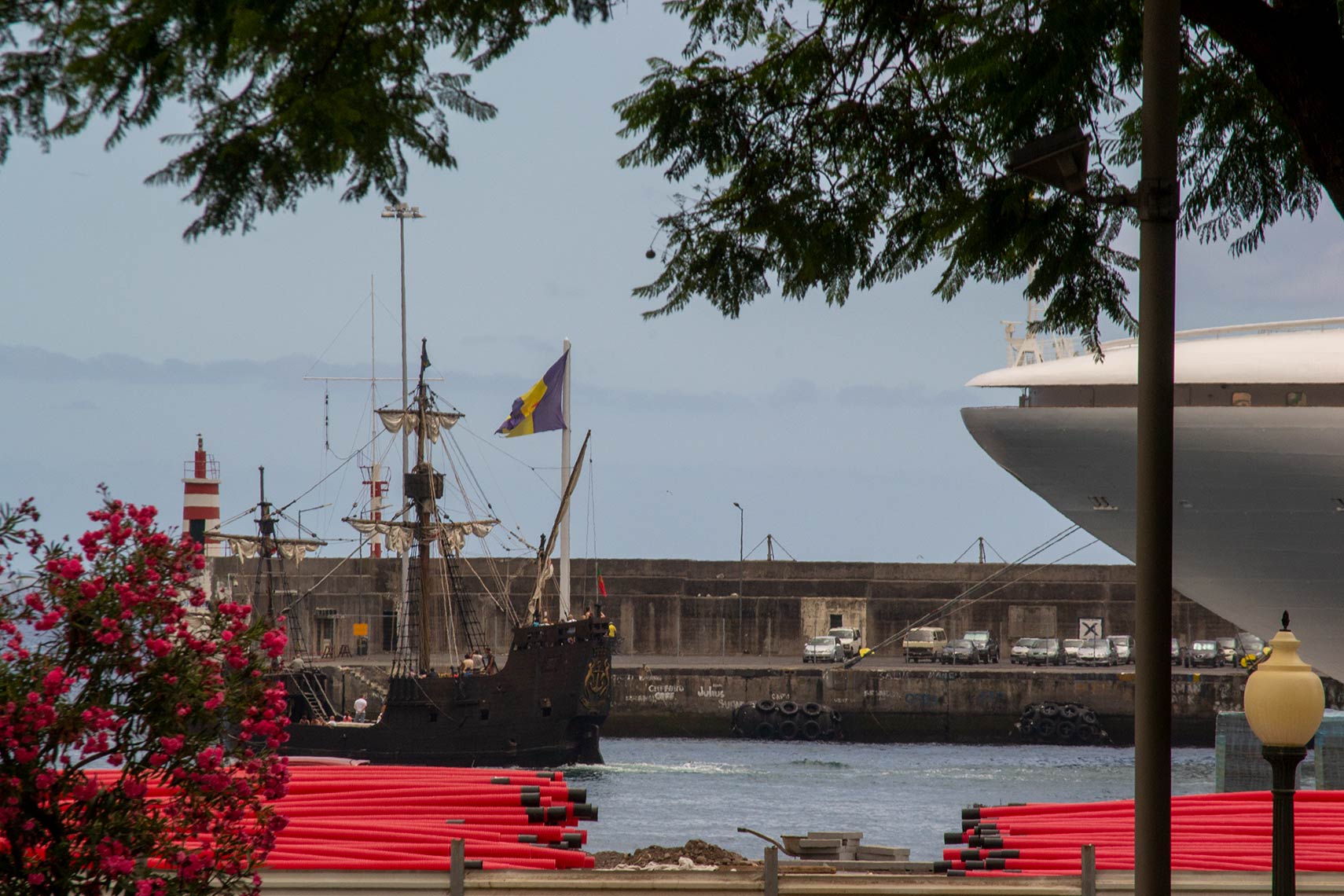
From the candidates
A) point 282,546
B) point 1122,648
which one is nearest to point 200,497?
point 282,546

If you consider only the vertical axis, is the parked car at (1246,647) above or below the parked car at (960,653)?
above

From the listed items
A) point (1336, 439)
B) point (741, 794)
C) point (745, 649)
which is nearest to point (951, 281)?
point (1336, 439)

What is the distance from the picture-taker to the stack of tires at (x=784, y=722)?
51.9m

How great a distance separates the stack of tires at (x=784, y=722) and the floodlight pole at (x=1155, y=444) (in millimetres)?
47241

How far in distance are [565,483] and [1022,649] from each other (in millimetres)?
21469

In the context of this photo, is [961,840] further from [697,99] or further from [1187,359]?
A: [1187,359]

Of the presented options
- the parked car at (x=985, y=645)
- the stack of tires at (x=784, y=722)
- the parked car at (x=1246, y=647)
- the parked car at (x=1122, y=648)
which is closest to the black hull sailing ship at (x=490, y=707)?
the stack of tires at (x=784, y=722)

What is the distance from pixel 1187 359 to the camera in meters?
21.1

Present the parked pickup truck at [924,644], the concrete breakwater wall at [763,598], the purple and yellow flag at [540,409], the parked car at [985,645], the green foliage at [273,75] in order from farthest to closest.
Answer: the concrete breakwater wall at [763,598] < the parked pickup truck at [924,644] < the parked car at [985,645] < the purple and yellow flag at [540,409] < the green foliage at [273,75]

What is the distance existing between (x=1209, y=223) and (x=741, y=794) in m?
32.4

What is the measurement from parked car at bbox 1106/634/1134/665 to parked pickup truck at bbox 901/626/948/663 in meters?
6.37

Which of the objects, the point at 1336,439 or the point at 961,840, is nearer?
the point at 961,840

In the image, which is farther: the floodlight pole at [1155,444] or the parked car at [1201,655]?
the parked car at [1201,655]

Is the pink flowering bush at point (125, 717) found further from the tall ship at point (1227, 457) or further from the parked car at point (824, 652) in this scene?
the parked car at point (824, 652)
